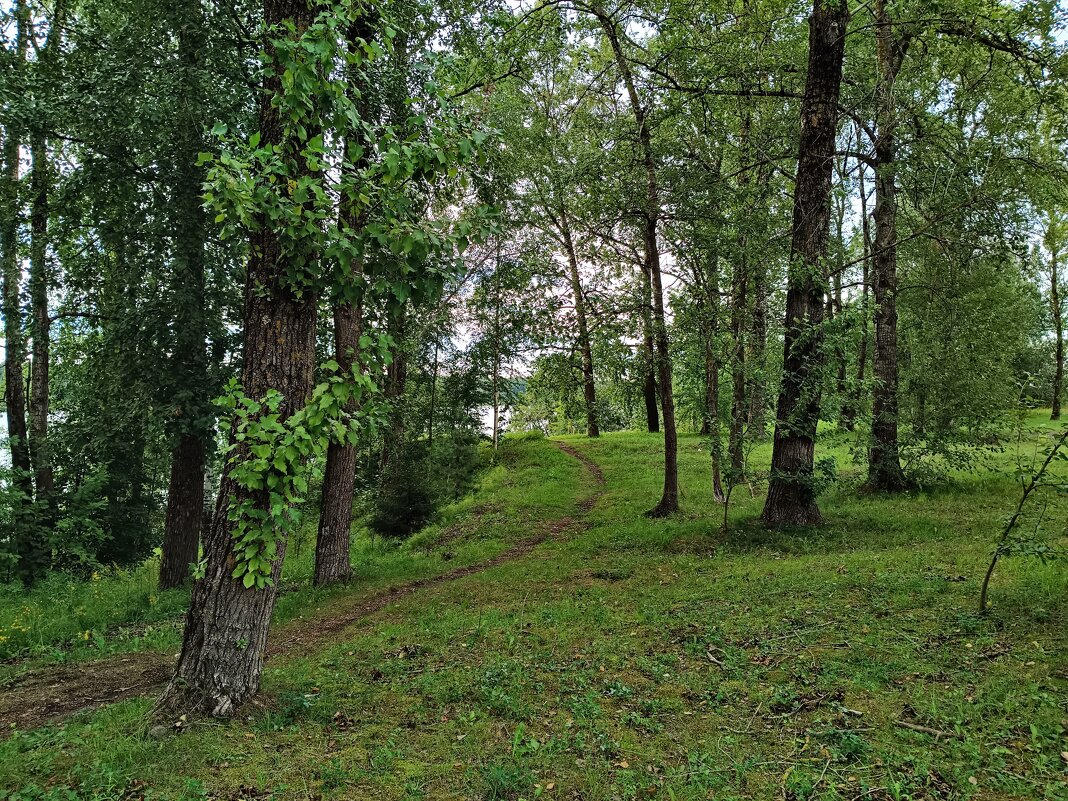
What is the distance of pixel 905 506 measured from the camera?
32.8ft

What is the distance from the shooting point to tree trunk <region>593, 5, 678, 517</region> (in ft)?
36.3

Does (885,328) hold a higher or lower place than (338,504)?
higher

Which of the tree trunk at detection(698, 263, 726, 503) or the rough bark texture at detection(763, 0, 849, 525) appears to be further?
the tree trunk at detection(698, 263, 726, 503)

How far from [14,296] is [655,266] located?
11880 millimetres

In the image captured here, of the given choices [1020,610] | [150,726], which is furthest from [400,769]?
[1020,610]

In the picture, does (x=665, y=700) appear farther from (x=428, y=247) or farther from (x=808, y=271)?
(x=808, y=271)

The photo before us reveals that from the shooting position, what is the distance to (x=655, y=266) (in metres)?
12.0

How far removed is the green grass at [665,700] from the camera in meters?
3.10

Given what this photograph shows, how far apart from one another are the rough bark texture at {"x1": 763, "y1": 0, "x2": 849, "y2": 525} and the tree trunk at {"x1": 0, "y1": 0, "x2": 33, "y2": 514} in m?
12.1

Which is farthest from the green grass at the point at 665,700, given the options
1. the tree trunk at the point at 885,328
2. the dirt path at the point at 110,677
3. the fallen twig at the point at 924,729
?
the tree trunk at the point at 885,328

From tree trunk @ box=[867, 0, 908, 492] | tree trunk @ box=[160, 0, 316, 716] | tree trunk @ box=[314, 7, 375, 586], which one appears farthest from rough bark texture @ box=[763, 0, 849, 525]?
tree trunk @ box=[160, 0, 316, 716]

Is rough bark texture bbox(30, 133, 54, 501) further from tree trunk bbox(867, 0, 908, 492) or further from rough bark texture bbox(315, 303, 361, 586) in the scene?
tree trunk bbox(867, 0, 908, 492)

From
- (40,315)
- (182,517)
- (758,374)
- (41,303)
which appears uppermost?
(41,303)

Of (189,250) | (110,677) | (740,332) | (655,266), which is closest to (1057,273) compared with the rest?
(655,266)
